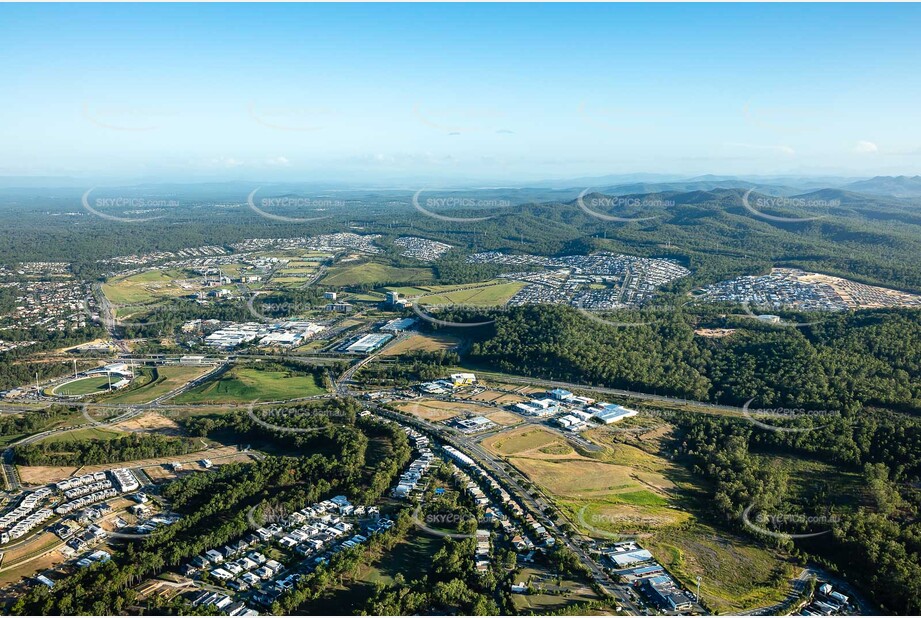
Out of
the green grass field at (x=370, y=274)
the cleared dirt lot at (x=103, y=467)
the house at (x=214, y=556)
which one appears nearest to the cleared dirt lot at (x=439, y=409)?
the cleared dirt lot at (x=103, y=467)

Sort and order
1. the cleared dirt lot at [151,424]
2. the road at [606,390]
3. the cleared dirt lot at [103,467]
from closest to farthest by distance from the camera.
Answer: the cleared dirt lot at [103,467] < the cleared dirt lot at [151,424] < the road at [606,390]

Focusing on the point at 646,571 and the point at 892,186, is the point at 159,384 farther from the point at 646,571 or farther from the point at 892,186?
the point at 892,186

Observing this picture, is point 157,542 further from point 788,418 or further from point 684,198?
Result: point 684,198

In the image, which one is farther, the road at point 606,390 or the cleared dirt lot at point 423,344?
the cleared dirt lot at point 423,344

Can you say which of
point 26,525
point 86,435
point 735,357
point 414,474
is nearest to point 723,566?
point 414,474

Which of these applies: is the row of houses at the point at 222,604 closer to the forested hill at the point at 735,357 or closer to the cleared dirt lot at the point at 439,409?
the cleared dirt lot at the point at 439,409

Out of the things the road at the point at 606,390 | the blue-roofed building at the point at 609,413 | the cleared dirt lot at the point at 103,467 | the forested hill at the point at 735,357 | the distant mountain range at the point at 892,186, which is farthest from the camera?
the distant mountain range at the point at 892,186

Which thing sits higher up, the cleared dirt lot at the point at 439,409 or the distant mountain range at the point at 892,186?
the distant mountain range at the point at 892,186

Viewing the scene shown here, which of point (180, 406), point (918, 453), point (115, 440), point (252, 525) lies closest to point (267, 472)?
point (252, 525)
